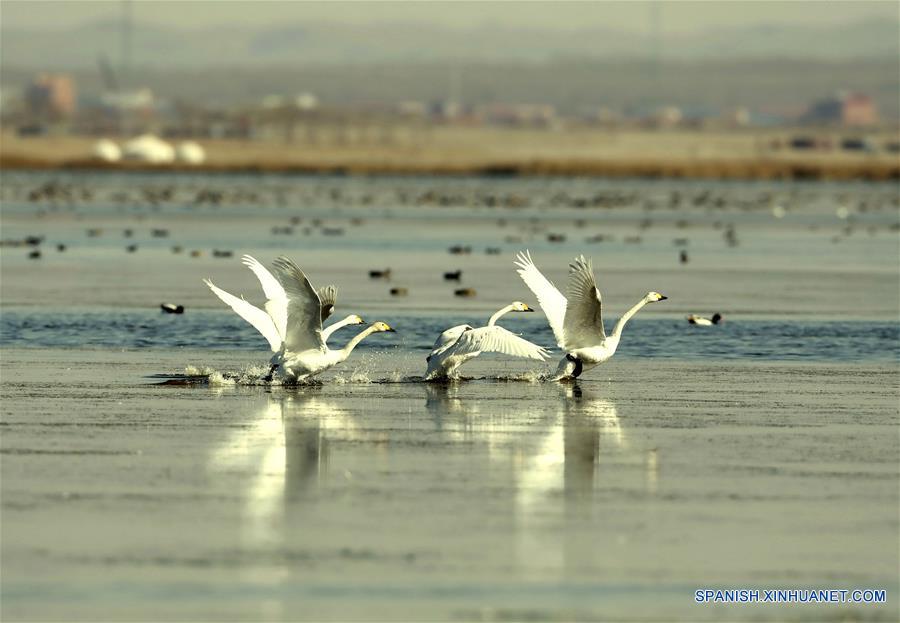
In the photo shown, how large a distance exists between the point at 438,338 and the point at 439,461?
5.48 metres

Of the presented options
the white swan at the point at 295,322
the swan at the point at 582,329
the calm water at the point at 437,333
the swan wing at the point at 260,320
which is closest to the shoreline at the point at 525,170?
the calm water at the point at 437,333

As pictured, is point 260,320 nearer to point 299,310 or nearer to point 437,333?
point 299,310

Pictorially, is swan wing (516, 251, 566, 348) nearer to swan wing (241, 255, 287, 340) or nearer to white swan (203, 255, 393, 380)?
white swan (203, 255, 393, 380)

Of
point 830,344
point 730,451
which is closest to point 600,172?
point 830,344

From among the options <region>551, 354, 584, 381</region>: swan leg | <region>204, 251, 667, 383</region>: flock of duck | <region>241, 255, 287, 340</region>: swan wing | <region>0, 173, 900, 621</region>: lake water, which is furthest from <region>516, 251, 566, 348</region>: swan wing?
<region>241, 255, 287, 340</region>: swan wing

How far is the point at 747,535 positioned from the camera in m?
11.5

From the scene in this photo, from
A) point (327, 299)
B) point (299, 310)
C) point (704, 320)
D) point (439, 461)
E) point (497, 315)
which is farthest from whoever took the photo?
point (704, 320)

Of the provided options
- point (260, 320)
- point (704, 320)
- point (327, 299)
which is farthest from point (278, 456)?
point (704, 320)

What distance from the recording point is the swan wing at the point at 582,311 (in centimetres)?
1931

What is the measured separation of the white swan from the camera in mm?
17953

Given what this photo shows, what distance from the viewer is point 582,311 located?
768 inches

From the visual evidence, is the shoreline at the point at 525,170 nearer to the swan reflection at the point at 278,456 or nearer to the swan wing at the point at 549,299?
the swan wing at the point at 549,299

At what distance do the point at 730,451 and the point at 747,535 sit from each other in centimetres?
329

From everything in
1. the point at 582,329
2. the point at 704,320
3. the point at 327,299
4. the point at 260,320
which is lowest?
the point at 704,320
